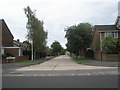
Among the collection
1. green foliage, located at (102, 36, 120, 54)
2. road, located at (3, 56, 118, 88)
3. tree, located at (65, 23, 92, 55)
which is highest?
tree, located at (65, 23, 92, 55)

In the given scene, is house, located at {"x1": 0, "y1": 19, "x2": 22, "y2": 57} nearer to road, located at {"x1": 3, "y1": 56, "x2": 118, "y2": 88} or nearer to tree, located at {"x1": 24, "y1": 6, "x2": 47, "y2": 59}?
tree, located at {"x1": 24, "y1": 6, "x2": 47, "y2": 59}

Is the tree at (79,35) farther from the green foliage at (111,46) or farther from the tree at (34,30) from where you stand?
the green foliage at (111,46)

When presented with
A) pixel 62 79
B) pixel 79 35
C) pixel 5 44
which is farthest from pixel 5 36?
pixel 62 79

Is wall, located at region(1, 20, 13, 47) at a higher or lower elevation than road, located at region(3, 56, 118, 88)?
higher

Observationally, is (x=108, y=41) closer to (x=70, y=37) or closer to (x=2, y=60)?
(x=70, y=37)

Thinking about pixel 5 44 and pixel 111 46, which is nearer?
pixel 111 46

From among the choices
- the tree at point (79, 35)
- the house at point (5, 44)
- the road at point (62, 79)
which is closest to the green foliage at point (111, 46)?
the tree at point (79, 35)

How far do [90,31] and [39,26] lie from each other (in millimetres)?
12795

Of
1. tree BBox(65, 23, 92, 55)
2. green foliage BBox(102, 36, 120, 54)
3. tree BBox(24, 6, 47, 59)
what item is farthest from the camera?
tree BBox(65, 23, 92, 55)

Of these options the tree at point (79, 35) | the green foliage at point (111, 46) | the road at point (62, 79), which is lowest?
the road at point (62, 79)

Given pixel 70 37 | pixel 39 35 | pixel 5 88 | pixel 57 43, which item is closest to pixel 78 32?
pixel 70 37

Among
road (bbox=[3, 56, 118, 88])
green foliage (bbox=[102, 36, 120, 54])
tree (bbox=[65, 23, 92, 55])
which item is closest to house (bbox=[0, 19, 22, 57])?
tree (bbox=[65, 23, 92, 55])

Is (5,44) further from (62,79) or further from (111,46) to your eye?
(62,79)

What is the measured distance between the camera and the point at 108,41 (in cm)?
3841
